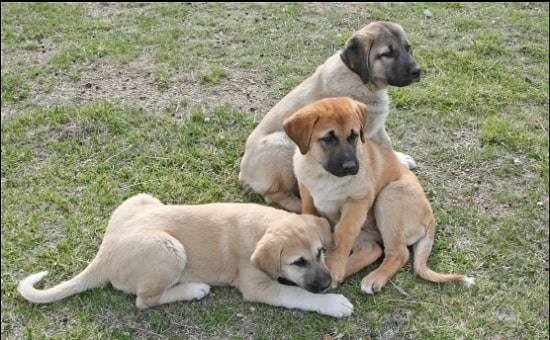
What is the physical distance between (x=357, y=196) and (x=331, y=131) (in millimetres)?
643

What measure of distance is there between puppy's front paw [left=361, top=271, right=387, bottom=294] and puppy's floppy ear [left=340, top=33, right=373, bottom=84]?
7.20 ft

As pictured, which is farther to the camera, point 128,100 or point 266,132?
point 128,100

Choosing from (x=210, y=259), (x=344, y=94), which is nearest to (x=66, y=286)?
(x=210, y=259)

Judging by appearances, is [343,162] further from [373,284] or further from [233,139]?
[233,139]

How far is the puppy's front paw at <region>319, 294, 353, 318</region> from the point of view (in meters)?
4.61

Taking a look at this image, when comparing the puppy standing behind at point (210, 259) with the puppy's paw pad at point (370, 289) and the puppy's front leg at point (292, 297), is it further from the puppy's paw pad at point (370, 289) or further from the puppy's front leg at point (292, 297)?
the puppy's paw pad at point (370, 289)

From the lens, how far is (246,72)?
8.06m

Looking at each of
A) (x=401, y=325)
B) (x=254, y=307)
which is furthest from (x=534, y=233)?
(x=254, y=307)

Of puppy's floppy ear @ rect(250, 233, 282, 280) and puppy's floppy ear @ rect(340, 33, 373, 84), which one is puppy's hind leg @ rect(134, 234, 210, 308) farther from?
puppy's floppy ear @ rect(340, 33, 373, 84)

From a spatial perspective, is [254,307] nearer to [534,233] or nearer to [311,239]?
[311,239]

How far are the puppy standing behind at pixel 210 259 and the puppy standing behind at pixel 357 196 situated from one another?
1.20 feet

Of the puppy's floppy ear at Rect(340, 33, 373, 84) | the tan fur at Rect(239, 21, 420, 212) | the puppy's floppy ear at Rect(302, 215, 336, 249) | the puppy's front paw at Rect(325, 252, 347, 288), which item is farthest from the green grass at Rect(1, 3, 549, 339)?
the puppy's floppy ear at Rect(340, 33, 373, 84)

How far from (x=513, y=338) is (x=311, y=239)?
5.70 ft

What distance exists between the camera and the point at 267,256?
4.38 metres
